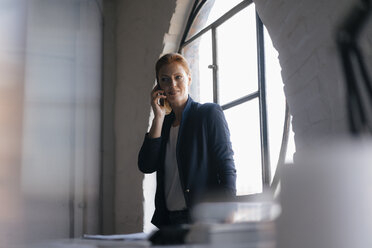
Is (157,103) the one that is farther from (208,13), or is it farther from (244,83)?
(208,13)

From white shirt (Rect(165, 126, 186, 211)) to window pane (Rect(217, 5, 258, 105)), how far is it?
2.85ft

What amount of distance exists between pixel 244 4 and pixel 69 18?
2.05 m

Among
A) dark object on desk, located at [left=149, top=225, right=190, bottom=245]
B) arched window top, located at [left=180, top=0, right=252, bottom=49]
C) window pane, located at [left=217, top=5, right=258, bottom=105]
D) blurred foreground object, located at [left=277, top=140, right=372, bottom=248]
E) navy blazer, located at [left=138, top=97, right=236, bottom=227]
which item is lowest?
dark object on desk, located at [left=149, top=225, right=190, bottom=245]

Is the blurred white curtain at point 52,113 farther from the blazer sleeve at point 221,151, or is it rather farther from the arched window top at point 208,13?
the blazer sleeve at point 221,151

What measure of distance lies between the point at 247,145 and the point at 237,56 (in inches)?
22.5

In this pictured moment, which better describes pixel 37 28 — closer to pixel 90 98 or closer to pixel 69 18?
pixel 69 18

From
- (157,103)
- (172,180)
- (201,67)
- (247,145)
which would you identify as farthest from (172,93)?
(201,67)

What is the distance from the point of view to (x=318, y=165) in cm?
54

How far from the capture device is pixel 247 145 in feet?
9.35

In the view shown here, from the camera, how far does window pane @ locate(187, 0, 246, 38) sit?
3.19 meters

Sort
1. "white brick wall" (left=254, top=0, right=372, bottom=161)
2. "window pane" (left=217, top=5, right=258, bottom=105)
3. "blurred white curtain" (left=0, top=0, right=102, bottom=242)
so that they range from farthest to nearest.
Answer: "blurred white curtain" (left=0, top=0, right=102, bottom=242), "window pane" (left=217, top=5, right=258, bottom=105), "white brick wall" (left=254, top=0, right=372, bottom=161)

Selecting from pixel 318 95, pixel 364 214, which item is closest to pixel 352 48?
pixel 318 95

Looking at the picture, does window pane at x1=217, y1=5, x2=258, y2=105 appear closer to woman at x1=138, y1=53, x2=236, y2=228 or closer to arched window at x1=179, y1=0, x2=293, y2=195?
arched window at x1=179, y1=0, x2=293, y2=195

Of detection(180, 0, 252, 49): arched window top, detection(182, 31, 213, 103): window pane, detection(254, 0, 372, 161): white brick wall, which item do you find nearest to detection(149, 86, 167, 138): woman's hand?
detection(254, 0, 372, 161): white brick wall
